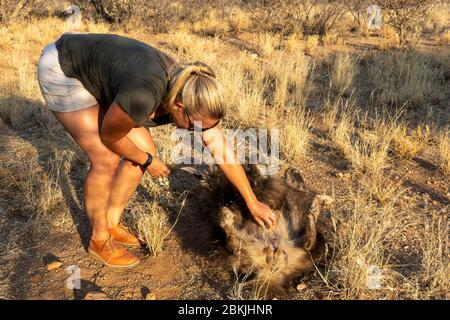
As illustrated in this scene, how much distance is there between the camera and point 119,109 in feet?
6.92

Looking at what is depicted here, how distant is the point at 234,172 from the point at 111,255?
3.21 feet

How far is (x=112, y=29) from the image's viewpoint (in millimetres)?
11109

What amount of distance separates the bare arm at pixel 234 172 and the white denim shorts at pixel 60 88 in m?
0.72

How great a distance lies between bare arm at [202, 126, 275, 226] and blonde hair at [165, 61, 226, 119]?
449 mm

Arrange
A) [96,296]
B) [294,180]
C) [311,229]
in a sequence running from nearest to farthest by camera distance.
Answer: [96,296] → [311,229] → [294,180]

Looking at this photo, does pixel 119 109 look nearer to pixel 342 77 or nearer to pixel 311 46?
pixel 342 77

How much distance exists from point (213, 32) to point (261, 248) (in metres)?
8.71

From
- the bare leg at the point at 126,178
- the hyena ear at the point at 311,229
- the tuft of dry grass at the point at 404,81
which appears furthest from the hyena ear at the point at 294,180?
the tuft of dry grass at the point at 404,81

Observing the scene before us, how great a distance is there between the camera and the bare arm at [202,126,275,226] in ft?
8.65

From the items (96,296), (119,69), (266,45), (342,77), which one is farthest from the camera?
(266,45)

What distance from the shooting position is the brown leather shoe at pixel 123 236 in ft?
10.1

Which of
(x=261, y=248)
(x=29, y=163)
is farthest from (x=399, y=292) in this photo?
(x=29, y=163)

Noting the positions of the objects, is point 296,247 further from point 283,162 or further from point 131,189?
point 283,162

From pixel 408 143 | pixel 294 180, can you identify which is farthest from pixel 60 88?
pixel 408 143
